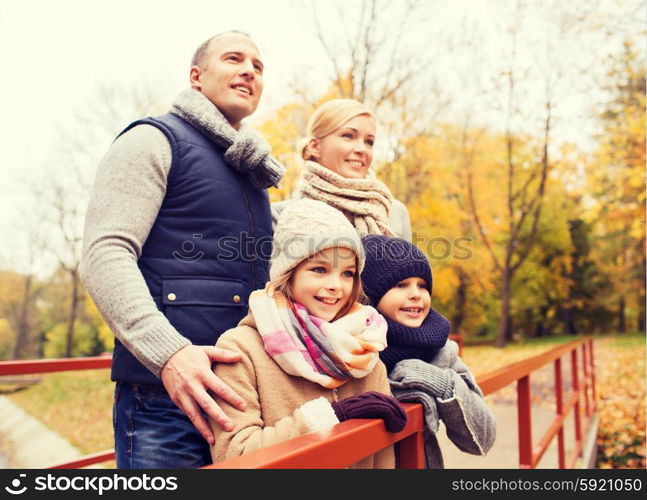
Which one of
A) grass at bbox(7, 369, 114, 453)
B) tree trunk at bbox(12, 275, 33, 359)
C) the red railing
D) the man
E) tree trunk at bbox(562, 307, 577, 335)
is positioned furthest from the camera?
tree trunk at bbox(562, 307, 577, 335)

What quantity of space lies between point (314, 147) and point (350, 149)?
197 millimetres

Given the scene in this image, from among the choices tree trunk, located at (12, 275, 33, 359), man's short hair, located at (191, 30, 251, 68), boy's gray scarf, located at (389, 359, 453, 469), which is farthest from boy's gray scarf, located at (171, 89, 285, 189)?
tree trunk, located at (12, 275, 33, 359)

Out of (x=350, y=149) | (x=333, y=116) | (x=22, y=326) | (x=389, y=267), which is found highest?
(x=333, y=116)

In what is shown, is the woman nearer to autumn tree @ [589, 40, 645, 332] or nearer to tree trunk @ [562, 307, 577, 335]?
autumn tree @ [589, 40, 645, 332]

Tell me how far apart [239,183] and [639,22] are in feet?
28.0

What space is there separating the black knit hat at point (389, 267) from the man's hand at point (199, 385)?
0.73 m

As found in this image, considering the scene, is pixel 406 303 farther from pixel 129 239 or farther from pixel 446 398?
pixel 129 239

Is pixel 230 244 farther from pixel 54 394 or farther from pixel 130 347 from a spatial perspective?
pixel 54 394

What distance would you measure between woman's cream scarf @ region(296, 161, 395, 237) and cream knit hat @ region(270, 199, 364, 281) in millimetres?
569

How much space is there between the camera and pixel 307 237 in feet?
6.03

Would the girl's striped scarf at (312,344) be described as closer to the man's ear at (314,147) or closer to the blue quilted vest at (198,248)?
the blue quilted vest at (198,248)

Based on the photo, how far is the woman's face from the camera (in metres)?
2.63

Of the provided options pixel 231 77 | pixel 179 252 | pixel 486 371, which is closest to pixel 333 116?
pixel 231 77

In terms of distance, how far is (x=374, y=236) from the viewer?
232cm
